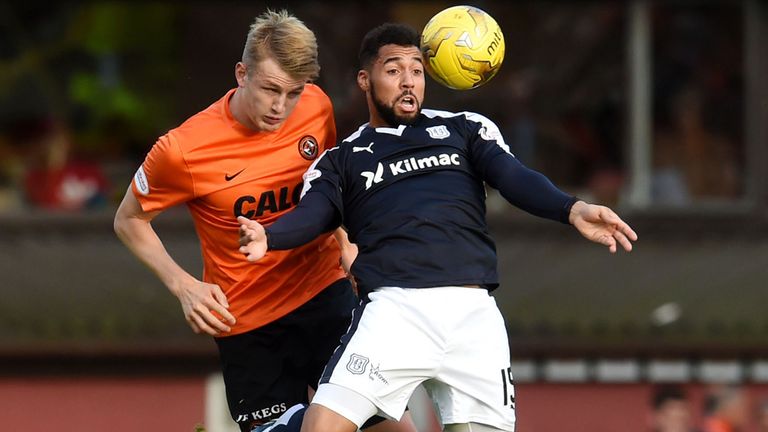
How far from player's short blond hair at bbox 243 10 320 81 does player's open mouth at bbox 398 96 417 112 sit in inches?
16.7

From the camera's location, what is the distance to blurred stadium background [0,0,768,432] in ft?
40.3

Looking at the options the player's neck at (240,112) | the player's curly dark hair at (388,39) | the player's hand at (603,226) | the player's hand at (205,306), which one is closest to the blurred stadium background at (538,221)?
the player's neck at (240,112)

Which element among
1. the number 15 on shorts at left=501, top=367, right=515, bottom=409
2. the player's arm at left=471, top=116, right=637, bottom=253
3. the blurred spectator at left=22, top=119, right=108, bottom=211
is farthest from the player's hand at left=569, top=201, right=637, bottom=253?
the blurred spectator at left=22, top=119, right=108, bottom=211

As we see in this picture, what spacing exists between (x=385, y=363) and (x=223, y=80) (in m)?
7.04

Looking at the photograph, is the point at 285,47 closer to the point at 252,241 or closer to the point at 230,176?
the point at 230,176

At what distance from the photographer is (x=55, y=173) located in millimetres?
12727

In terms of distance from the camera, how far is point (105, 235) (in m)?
12.7

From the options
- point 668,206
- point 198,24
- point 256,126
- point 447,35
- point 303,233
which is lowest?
point 303,233

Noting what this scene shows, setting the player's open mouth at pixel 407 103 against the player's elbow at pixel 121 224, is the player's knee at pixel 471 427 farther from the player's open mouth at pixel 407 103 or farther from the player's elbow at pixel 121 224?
the player's elbow at pixel 121 224

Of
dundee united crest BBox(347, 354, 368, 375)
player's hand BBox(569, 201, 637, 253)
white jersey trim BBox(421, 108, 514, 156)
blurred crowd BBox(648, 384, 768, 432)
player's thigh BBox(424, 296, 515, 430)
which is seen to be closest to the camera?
player's hand BBox(569, 201, 637, 253)

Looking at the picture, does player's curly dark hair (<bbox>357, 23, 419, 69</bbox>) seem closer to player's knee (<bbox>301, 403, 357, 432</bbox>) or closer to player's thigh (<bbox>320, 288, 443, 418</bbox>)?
player's thigh (<bbox>320, 288, 443, 418</bbox>)

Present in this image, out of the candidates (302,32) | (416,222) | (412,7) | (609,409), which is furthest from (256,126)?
(609,409)

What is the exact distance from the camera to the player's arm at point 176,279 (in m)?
6.20

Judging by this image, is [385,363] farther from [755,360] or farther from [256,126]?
[755,360]
